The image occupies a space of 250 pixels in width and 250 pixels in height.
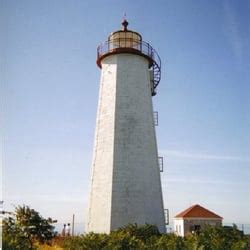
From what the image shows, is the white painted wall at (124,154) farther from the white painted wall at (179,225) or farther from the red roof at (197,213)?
the red roof at (197,213)

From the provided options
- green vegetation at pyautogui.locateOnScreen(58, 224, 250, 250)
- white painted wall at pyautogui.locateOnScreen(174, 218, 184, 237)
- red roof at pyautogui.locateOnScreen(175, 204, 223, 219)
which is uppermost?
red roof at pyautogui.locateOnScreen(175, 204, 223, 219)

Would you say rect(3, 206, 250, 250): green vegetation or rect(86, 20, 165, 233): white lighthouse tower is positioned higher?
rect(86, 20, 165, 233): white lighthouse tower

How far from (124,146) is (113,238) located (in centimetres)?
613

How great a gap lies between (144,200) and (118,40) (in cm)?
870

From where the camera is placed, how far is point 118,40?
19469 mm

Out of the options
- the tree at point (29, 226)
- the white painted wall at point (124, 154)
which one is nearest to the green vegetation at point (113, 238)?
the tree at point (29, 226)

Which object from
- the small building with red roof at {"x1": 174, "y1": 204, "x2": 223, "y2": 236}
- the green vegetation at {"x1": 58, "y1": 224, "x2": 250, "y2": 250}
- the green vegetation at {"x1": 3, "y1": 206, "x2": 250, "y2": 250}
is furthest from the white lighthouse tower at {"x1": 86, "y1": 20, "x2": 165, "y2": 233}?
the small building with red roof at {"x1": 174, "y1": 204, "x2": 223, "y2": 236}

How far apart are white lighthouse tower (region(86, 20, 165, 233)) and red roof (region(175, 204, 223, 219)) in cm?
1997

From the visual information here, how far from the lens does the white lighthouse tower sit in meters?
A: 16.4

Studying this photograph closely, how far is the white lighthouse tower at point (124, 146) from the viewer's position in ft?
53.7

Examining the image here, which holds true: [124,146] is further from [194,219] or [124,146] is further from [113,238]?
[194,219]

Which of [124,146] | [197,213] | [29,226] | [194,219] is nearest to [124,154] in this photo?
[124,146]

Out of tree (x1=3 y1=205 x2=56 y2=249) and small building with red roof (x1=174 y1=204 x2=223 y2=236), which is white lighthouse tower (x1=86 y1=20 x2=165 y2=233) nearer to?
tree (x1=3 y1=205 x2=56 y2=249)

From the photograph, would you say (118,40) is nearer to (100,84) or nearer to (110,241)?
(100,84)
